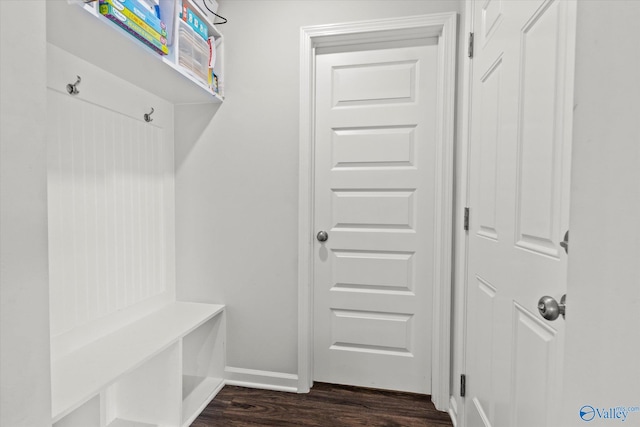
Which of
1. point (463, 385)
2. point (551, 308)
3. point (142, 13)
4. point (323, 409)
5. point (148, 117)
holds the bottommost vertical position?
point (323, 409)

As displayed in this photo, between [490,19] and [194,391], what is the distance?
2362 mm

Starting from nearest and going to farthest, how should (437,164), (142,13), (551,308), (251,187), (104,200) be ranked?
(551,308) → (142,13) → (104,200) → (437,164) → (251,187)

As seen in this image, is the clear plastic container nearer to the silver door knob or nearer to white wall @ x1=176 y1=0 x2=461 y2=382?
white wall @ x1=176 y1=0 x2=461 y2=382

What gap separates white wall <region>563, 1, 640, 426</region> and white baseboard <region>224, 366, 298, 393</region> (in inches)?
80.2

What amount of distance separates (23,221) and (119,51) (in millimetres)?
1149

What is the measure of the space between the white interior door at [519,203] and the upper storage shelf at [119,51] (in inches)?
53.3

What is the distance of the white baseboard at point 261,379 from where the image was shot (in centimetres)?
196

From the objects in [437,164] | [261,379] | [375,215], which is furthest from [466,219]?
[261,379]

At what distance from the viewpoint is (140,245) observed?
182 cm

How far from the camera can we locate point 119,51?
136 centimetres

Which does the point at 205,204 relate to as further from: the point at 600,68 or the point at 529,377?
the point at 600,68

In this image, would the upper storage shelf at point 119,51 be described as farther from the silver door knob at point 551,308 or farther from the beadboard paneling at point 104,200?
the silver door knob at point 551,308

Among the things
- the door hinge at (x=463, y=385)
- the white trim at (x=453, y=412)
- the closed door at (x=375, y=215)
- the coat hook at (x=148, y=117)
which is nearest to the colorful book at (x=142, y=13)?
the coat hook at (x=148, y=117)

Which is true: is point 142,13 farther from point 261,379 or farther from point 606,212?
point 261,379
